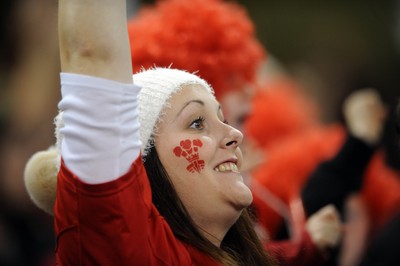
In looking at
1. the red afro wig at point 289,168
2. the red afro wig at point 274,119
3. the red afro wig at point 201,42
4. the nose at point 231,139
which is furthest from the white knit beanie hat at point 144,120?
the red afro wig at point 274,119

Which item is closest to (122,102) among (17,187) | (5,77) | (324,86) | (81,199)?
(81,199)

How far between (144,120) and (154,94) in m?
0.09

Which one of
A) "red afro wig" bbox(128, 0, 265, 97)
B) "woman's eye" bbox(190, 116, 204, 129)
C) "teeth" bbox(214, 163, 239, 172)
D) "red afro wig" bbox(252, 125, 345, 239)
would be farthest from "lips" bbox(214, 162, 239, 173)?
"red afro wig" bbox(252, 125, 345, 239)

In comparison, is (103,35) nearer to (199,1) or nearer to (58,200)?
(58,200)

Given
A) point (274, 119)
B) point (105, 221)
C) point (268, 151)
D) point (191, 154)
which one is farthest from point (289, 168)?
point (105, 221)

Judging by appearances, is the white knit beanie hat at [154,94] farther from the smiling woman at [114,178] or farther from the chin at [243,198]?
the chin at [243,198]

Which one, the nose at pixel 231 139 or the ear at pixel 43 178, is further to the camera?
the ear at pixel 43 178

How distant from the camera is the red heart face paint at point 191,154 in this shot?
218 centimetres

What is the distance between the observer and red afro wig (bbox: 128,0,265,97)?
336 centimetres

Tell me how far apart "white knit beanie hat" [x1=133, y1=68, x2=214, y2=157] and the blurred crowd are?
610mm

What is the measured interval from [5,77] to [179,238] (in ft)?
13.0

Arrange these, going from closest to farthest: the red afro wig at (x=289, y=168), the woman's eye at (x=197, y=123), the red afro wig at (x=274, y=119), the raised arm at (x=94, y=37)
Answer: the raised arm at (x=94, y=37)
the woman's eye at (x=197, y=123)
the red afro wig at (x=289, y=168)
the red afro wig at (x=274, y=119)

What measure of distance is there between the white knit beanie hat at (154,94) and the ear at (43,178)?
0.36 metres

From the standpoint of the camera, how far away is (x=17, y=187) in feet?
15.2
